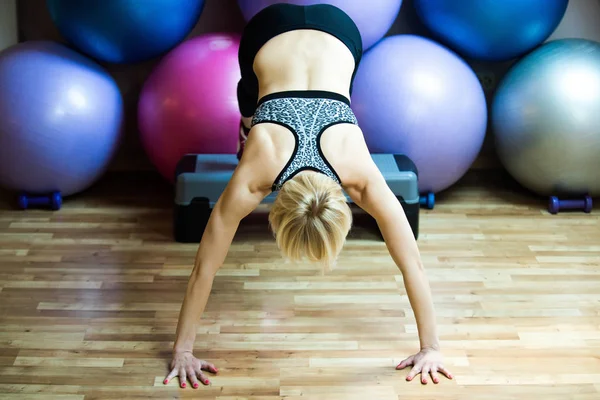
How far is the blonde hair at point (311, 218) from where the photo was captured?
6.30 ft

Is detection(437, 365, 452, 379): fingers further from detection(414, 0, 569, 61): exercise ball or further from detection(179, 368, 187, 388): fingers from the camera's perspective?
detection(414, 0, 569, 61): exercise ball

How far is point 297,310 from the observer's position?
250 centimetres

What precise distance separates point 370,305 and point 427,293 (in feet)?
1.35

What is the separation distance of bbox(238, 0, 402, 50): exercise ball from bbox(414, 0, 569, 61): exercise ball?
0.68 ft

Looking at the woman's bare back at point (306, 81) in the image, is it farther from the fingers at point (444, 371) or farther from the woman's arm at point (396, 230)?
the fingers at point (444, 371)

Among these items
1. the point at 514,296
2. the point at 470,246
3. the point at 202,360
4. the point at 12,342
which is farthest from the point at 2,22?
the point at 514,296

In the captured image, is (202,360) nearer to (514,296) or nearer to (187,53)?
(514,296)

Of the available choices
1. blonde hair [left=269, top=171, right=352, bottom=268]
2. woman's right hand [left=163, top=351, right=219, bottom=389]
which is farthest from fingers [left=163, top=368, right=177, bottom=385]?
blonde hair [left=269, top=171, right=352, bottom=268]

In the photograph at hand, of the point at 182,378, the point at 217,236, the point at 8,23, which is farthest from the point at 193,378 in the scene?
the point at 8,23

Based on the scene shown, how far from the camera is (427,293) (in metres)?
2.15

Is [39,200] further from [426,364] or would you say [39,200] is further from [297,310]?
[426,364]

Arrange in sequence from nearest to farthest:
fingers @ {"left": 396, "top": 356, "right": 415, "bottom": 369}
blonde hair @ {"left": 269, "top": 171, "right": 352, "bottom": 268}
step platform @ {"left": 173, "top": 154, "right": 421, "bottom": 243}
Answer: blonde hair @ {"left": 269, "top": 171, "right": 352, "bottom": 268}
fingers @ {"left": 396, "top": 356, "right": 415, "bottom": 369}
step platform @ {"left": 173, "top": 154, "right": 421, "bottom": 243}

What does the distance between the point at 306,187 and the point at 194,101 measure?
1.24 m

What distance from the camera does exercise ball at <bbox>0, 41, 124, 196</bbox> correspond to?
2.98m
